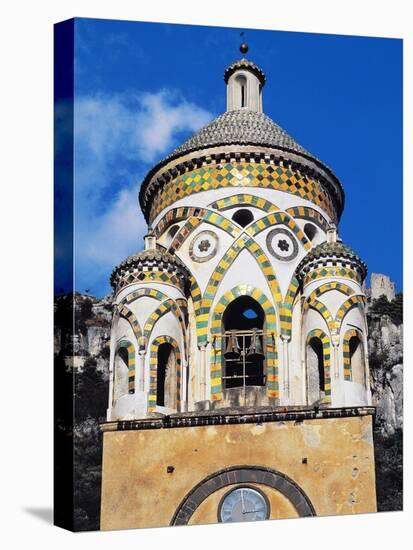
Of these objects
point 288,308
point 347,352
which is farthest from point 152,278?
point 347,352

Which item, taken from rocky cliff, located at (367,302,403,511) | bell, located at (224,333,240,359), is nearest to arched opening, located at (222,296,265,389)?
bell, located at (224,333,240,359)

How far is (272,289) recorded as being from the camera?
17203 millimetres

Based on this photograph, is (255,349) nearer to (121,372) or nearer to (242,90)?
(121,372)

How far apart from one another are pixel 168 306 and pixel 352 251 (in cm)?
232

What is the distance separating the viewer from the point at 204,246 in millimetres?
17266

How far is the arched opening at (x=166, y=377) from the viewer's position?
1666cm

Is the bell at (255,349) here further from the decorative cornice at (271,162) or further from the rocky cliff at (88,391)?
the decorative cornice at (271,162)

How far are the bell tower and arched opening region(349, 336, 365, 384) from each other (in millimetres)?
17

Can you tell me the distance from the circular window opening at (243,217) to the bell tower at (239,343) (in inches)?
0.7

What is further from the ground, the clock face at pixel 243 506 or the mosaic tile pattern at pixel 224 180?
the mosaic tile pattern at pixel 224 180

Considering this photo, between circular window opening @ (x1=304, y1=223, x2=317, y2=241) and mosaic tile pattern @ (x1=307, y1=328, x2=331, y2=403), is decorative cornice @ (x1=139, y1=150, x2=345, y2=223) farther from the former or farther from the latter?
mosaic tile pattern @ (x1=307, y1=328, x2=331, y2=403)

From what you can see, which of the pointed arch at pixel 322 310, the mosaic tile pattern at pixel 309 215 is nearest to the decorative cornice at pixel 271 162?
the mosaic tile pattern at pixel 309 215

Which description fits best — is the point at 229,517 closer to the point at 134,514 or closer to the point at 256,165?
the point at 134,514

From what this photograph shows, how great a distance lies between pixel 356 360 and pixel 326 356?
38 centimetres
